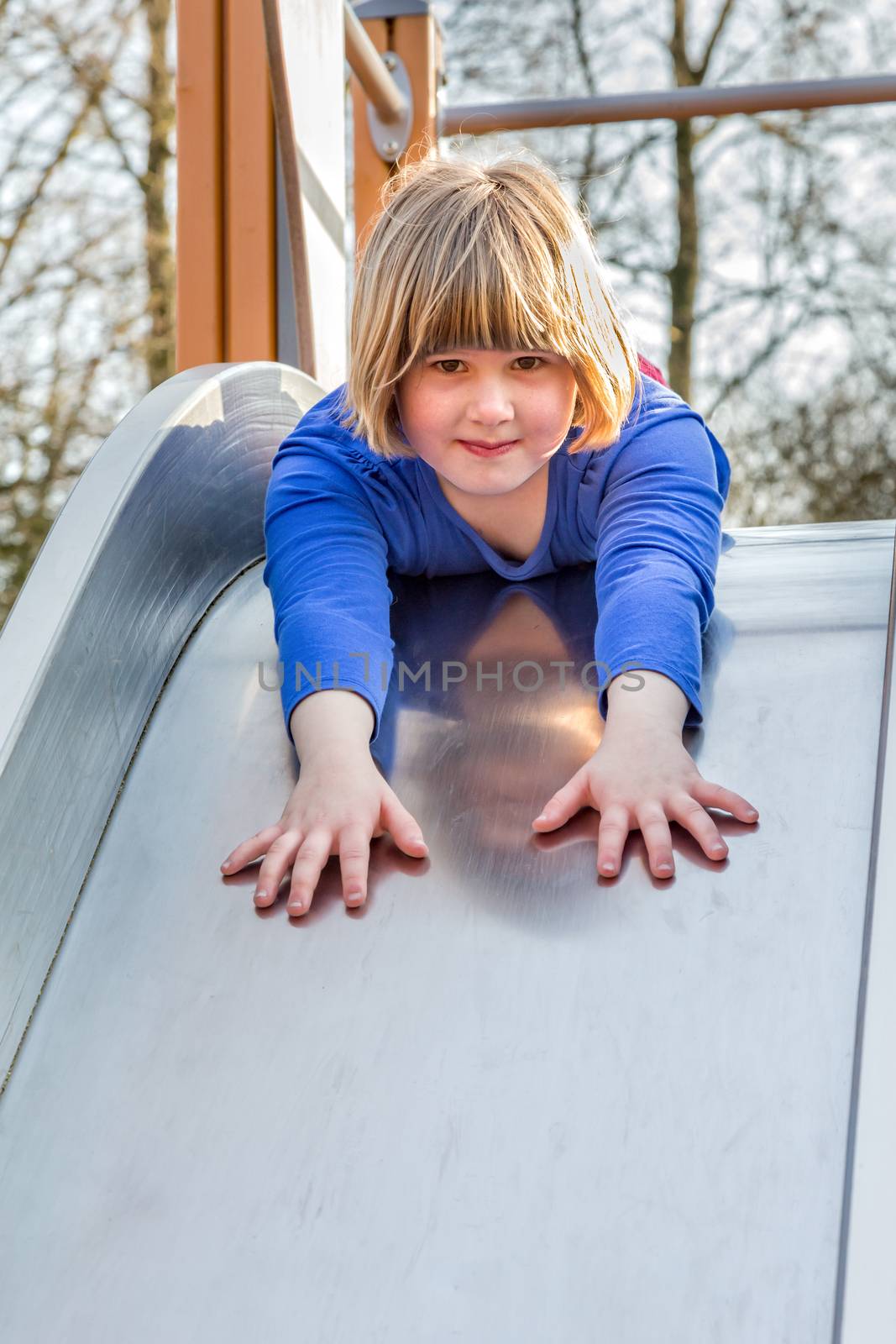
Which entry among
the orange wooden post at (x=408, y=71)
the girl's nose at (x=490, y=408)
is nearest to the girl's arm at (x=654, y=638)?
the girl's nose at (x=490, y=408)

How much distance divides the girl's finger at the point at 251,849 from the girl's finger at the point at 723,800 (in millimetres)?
243

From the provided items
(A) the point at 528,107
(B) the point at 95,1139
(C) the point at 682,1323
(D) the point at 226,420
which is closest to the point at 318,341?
(D) the point at 226,420

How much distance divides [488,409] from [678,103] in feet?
4.46

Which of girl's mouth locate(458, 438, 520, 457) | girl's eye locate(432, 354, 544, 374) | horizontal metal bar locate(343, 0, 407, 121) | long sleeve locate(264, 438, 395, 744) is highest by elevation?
horizontal metal bar locate(343, 0, 407, 121)

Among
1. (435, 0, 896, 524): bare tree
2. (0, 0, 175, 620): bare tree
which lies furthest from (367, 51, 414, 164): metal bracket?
(0, 0, 175, 620): bare tree

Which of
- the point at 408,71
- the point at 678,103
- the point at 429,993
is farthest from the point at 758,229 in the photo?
the point at 429,993

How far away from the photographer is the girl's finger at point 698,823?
746mm

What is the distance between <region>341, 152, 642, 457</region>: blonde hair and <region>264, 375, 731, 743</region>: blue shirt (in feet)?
0.12

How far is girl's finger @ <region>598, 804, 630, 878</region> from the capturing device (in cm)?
75

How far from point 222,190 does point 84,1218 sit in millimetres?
1470

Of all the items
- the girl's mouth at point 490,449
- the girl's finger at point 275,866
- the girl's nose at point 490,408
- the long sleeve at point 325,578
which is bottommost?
the girl's finger at point 275,866

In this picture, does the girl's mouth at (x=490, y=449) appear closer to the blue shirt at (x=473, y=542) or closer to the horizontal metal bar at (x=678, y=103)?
the blue shirt at (x=473, y=542)

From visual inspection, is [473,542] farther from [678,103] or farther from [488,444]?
[678,103]

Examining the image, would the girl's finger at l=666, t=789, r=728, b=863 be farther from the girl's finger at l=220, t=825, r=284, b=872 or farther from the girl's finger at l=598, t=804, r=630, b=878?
the girl's finger at l=220, t=825, r=284, b=872
